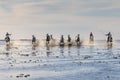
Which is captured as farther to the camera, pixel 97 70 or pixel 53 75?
pixel 97 70

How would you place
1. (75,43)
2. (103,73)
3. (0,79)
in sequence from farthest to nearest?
(75,43) → (103,73) → (0,79)

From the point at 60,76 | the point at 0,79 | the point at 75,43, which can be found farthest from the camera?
the point at 75,43

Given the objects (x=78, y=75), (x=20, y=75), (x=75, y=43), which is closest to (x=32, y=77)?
(x=20, y=75)

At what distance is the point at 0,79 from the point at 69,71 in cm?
679

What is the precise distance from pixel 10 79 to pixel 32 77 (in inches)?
68.3

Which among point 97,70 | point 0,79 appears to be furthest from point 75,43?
point 0,79

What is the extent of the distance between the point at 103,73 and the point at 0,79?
791 centimetres

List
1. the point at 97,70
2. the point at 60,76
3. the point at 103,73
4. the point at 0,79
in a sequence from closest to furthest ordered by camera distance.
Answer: the point at 0,79, the point at 60,76, the point at 103,73, the point at 97,70

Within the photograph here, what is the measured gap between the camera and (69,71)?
32.3 meters

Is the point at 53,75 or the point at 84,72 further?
the point at 84,72

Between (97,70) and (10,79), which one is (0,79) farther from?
(97,70)

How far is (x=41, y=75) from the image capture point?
97.2 feet

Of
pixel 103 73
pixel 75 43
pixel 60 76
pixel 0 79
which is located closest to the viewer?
pixel 0 79

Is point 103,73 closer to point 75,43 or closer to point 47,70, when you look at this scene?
point 47,70
